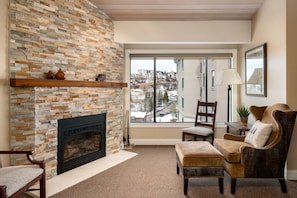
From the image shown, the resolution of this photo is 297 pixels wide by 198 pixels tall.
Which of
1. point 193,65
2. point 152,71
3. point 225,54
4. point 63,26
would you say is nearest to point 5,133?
point 63,26

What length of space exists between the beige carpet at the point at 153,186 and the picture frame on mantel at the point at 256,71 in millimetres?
1581

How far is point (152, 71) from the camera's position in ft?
18.1

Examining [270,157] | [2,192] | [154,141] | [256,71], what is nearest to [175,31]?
[256,71]

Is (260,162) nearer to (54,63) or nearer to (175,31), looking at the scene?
(175,31)

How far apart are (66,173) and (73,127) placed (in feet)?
2.27

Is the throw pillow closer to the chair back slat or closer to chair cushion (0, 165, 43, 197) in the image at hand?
the chair back slat

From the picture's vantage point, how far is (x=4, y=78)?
9.27ft

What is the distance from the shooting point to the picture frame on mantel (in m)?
3.95

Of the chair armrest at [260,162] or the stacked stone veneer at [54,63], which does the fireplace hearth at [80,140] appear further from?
the chair armrest at [260,162]

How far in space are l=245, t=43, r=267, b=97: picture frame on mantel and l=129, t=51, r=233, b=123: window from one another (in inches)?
31.5

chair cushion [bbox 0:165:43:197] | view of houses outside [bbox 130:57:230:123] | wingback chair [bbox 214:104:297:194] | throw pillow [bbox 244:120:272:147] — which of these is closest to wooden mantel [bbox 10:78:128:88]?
chair cushion [bbox 0:165:43:197]

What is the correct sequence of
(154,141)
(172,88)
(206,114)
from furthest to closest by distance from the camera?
(172,88) → (154,141) → (206,114)

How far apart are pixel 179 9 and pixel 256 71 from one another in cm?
181

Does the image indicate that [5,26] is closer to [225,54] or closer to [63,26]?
[63,26]
